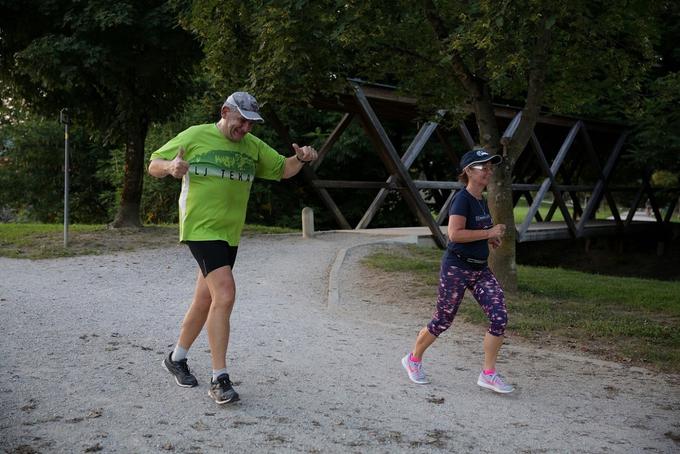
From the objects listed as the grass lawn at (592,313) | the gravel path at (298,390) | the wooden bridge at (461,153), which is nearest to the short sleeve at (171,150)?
the gravel path at (298,390)

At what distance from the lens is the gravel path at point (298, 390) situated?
13.1ft

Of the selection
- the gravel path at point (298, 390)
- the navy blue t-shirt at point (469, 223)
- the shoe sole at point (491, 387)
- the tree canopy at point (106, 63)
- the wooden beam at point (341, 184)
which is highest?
the tree canopy at point (106, 63)

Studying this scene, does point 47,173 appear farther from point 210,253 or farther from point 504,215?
point 210,253

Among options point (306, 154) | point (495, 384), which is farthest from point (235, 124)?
point (495, 384)

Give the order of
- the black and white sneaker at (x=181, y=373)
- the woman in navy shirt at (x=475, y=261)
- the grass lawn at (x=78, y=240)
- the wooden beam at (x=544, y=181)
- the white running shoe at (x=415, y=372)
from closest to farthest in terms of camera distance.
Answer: the black and white sneaker at (x=181, y=373), the woman in navy shirt at (x=475, y=261), the white running shoe at (x=415, y=372), the grass lawn at (x=78, y=240), the wooden beam at (x=544, y=181)

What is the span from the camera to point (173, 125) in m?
23.7

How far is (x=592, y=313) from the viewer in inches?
339

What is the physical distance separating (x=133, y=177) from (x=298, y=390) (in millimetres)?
12685

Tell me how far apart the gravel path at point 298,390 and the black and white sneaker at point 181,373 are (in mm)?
52

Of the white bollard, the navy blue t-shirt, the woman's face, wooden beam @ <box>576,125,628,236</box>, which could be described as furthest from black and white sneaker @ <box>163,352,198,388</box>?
wooden beam @ <box>576,125,628,236</box>

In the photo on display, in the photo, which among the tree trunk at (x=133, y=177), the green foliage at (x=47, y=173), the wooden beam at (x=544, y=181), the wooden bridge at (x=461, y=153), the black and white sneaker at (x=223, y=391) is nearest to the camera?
the black and white sneaker at (x=223, y=391)

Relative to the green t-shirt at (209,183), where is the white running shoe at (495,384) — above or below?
below

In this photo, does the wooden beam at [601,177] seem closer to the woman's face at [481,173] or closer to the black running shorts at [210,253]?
the woman's face at [481,173]

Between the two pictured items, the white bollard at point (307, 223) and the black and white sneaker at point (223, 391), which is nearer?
the black and white sneaker at point (223, 391)
